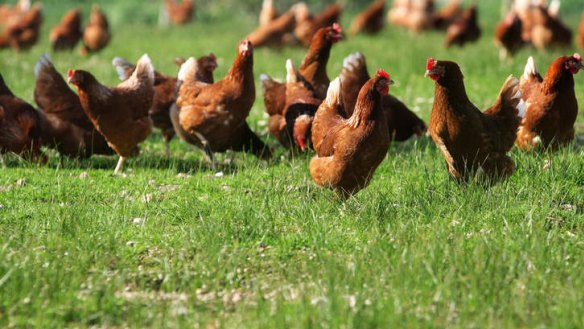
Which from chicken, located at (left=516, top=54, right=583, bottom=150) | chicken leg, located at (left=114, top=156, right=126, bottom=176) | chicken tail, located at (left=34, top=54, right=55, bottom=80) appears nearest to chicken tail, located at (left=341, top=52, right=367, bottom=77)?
chicken, located at (left=516, top=54, right=583, bottom=150)

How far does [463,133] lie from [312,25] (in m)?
12.5

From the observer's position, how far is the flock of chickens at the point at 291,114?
6316mm

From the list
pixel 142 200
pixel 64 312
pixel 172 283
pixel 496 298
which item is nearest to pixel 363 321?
pixel 496 298

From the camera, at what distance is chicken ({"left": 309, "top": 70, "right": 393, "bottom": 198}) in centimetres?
611

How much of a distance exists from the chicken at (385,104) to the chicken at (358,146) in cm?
191

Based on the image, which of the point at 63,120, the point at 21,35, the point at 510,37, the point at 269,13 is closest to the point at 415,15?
the point at 269,13

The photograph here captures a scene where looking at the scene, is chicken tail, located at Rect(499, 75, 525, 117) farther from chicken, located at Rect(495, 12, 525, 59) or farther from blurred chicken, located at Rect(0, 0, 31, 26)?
blurred chicken, located at Rect(0, 0, 31, 26)

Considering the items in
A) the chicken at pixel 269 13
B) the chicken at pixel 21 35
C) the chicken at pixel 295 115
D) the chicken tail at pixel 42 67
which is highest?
the chicken at pixel 269 13

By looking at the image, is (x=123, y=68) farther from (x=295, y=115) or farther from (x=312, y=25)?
(x=312, y=25)

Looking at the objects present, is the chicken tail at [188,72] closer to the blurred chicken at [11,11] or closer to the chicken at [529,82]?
the chicken at [529,82]

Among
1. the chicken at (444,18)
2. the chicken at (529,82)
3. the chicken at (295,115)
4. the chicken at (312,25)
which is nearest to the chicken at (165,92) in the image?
the chicken at (295,115)

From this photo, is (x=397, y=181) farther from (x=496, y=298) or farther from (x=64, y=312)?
(x=64, y=312)

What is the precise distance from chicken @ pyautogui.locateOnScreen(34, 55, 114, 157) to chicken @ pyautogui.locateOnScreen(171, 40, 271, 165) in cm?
85

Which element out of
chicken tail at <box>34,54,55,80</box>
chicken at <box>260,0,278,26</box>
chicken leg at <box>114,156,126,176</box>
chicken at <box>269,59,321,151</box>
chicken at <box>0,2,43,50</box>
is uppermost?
chicken at <box>260,0,278,26</box>
